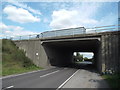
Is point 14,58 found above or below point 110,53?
below

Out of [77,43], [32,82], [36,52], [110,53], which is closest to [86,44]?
[77,43]

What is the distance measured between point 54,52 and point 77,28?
10238 millimetres

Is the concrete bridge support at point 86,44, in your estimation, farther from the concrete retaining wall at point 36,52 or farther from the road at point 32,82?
the road at point 32,82

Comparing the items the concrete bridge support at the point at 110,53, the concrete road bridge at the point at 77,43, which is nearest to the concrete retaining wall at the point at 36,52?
the concrete road bridge at the point at 77,43

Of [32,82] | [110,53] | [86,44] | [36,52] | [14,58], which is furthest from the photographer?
[86,44]

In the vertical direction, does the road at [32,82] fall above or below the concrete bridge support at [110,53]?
below

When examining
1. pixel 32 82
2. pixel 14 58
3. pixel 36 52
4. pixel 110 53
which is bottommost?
pixel 32 82

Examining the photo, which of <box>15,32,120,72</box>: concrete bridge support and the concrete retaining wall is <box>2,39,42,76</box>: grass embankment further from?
<box>15,32,120,72</box>: concrete bridge support

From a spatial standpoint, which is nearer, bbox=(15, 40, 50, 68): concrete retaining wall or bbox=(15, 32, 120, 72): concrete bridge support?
bbox=(15, 32, 120, 72): concrete bridge support

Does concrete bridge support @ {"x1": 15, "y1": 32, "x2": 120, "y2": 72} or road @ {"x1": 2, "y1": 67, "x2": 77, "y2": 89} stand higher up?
concrete bridge support @ {"x1": 15, "y1": 32, "x2": 120, "y2": 72}

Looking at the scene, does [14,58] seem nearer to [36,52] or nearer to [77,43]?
[36,52]

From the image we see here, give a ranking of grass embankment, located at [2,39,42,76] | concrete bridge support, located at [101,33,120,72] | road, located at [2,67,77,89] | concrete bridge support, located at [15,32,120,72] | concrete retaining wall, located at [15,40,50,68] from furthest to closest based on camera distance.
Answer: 1. concrete retaining wall, located at [15,40,50,68]
2. grass embankment, located at [2,39,42,76]
3. concrete bridge support, located at [15,32,120,72]
4. concrete bridge support, located at [101,33,120,72]
5. road, located at [2,67,77,89]

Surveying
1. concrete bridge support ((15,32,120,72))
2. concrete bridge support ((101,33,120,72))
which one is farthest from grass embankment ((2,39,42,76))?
concrete bridge support ((101,33,120,72))

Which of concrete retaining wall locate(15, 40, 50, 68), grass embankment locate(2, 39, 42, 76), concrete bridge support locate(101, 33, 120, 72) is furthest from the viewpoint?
concrete retaining wall locate(15, 40, 50, 68)
